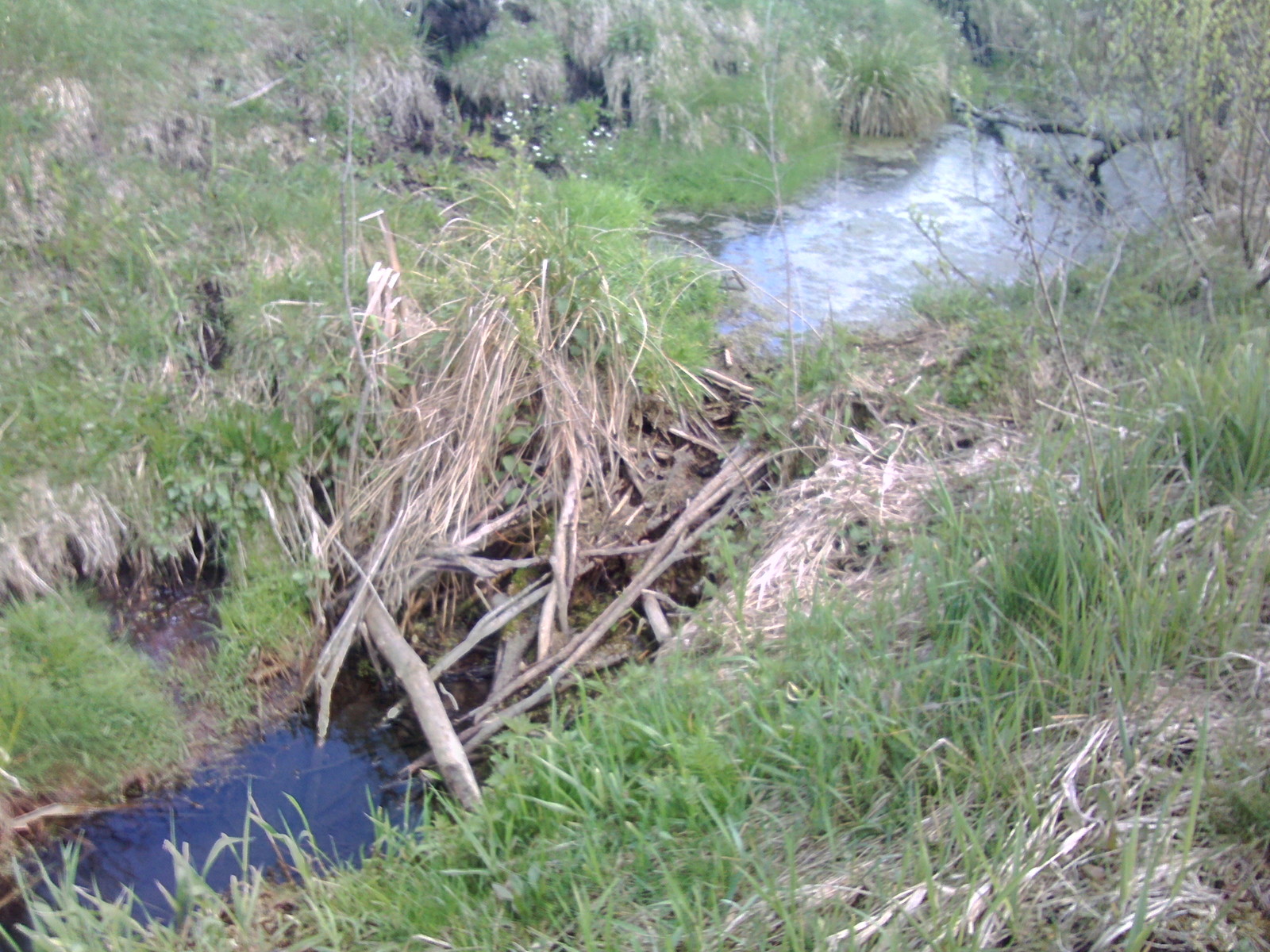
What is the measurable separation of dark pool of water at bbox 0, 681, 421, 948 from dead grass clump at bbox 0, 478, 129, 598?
3.47 ft

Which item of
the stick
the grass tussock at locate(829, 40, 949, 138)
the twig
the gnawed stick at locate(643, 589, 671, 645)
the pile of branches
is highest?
the twig

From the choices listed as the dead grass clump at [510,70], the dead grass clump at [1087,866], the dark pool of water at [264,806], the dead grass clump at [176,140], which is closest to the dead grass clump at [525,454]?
the dark pool of water at [264,806]

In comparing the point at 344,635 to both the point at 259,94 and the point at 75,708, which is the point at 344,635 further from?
the point at 259,94

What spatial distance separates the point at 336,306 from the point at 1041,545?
3.37 m

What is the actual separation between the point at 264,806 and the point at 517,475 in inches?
70.0

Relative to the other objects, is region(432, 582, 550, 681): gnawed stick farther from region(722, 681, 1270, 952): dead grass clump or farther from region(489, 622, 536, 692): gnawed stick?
region(722, 681, 1270, 952): dead grass clump

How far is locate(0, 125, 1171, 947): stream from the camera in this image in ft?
11.4

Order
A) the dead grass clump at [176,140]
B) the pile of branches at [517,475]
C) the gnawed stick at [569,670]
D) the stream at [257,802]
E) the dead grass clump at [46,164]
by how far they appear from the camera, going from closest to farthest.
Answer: the stream at [257,802] < the gnawed stick at [569,670] < the pile of branches at [517,475] < the dead grass clump at [46,164] < the dead grass clump at [176,140]

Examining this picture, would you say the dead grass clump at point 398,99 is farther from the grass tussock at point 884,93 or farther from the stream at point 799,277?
the grass tussock at point 884,93

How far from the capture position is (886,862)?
98.2 inches

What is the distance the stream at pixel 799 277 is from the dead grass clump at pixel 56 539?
22.3 inches

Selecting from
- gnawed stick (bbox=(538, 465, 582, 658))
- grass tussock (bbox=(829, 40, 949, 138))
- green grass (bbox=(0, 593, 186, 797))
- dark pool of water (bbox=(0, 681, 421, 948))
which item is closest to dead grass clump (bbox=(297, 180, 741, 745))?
gnawed stick (bbox=(538, 465, 582, 658))

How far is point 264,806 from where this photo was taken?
3.61 m

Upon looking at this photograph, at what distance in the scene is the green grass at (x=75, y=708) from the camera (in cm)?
352
